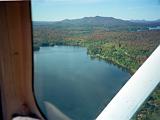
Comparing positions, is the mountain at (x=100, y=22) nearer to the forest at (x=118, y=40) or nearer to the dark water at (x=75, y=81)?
the forest at (x=118, y=40)

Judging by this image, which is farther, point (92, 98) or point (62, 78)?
point (62, 78)

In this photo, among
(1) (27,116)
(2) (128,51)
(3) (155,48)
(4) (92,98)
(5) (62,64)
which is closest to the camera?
(3) (155,48)

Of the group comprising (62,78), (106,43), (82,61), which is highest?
(106,43)

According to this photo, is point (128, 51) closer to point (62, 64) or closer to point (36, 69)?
point (62, 64)

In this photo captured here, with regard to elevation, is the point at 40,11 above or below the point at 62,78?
above

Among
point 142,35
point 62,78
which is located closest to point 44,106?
point 62,78

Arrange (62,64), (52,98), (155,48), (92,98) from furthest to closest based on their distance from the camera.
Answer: (52,98) < (62,64) < (92,98) < (155,48)

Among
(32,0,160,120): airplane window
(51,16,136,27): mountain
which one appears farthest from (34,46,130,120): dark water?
(51,16,136,27): mountain
